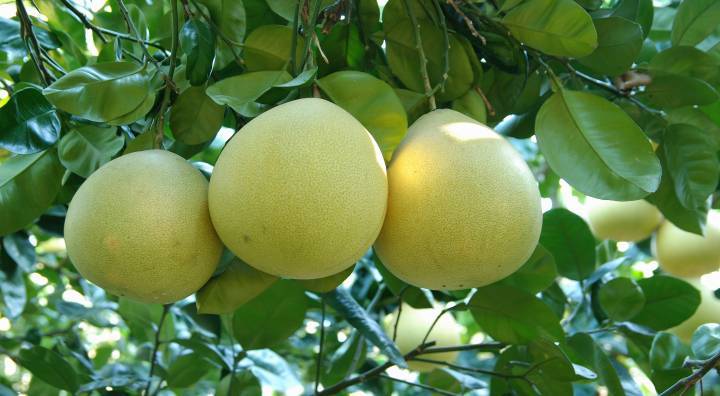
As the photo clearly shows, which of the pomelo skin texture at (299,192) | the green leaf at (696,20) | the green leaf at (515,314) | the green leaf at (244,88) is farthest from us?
the green leaf at (696,20)

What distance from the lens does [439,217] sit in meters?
0.82

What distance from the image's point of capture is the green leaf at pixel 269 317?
1.46 m

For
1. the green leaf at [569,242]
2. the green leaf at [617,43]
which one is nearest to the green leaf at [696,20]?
the green leaf at [617,43]

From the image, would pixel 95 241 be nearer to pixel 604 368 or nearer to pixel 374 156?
pixel 374 156

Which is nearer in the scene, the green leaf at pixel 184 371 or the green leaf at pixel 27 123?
the green leaf at pixel 27 123

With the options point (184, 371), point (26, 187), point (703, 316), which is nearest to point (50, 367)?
point (184, 371)

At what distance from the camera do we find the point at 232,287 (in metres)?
1.04

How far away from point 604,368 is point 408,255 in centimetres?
66

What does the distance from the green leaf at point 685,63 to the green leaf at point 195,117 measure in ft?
2.71

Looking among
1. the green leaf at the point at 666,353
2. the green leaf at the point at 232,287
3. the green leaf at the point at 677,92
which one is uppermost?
the green leaf at the point at 677,92

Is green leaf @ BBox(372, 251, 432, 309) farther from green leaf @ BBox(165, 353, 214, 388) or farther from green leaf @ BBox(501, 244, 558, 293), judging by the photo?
green leaf @ BBox(165, 353, 214, 388)

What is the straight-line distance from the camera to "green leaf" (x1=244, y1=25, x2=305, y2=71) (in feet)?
3.39

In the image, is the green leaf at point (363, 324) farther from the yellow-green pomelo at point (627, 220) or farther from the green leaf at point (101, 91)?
the yellow-green pomelo at point (627, 220)

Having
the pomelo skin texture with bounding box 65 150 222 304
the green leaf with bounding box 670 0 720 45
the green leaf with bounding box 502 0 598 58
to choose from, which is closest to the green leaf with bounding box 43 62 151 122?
the pomelo skin texture with bounding box 65 150 222 304
